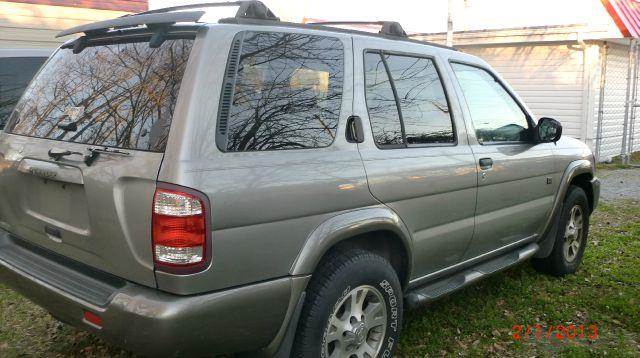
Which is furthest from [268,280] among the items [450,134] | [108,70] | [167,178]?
[450,134]

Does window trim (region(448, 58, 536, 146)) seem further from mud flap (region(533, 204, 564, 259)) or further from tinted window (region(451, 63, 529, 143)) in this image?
mud flap (region(533, 204, 564, 259))

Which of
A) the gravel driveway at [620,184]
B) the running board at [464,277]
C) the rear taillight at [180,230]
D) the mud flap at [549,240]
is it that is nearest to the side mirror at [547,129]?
the mud flap at [549,240]

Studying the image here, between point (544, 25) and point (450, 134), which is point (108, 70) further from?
point (544, 25)

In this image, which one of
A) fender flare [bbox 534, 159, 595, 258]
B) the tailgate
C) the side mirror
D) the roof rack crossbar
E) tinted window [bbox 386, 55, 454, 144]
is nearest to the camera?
the tailgate

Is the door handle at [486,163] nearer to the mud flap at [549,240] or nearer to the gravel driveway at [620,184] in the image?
the mud flap at [549,240]

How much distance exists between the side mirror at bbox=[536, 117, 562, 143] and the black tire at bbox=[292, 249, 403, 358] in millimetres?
1935

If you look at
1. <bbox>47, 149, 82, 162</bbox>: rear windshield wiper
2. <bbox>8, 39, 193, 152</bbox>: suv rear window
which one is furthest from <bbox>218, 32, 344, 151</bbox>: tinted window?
Answer: <bbox>47, 149, 82, 162</bbox>: rear windshield wiper

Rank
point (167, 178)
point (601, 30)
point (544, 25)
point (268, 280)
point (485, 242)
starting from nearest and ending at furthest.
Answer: point (167, 178)
point (268, 280)
point (485, 242)
point (601, 30)
point (544, 25)

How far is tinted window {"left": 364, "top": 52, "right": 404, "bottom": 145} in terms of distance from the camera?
3070mm

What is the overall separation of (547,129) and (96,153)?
10.9ft

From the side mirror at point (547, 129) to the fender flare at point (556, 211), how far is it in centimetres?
43

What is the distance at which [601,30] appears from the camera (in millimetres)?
11922

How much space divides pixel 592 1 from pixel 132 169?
12375 millimetres

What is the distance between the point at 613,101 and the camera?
44.4 feet
